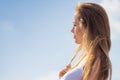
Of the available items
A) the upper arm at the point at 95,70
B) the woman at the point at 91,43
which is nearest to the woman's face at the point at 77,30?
the woman at the point at 91,43

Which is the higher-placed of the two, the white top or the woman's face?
the woman's face

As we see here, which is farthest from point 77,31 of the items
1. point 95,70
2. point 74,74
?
point 74,74

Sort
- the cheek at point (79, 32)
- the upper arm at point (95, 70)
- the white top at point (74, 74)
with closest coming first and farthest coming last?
the white top at point (74, 74)
the upper arm at point (95, 70)
the cheek at point (79, 32)

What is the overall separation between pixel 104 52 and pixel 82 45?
0.50 meters

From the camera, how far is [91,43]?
378 inches

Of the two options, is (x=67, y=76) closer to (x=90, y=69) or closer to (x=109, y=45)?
(x=90, y=69)

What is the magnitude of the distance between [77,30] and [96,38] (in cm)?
54

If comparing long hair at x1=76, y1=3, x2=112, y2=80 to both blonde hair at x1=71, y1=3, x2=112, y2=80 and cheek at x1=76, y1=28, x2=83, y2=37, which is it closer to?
blonde hair at x1=71, y1=3, x2=112, y2=80

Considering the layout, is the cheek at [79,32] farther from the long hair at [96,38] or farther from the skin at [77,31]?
the long hair at [96,38]

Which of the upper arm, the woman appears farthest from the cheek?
the upper arm

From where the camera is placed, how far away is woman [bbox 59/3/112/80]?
9.45m

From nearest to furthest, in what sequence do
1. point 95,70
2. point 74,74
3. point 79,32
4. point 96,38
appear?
1. point 74,74
2. point 95,70
3. point 96,38
4. point 79,32

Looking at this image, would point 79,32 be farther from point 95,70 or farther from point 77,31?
point 95,70

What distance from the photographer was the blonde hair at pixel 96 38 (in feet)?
31.3
